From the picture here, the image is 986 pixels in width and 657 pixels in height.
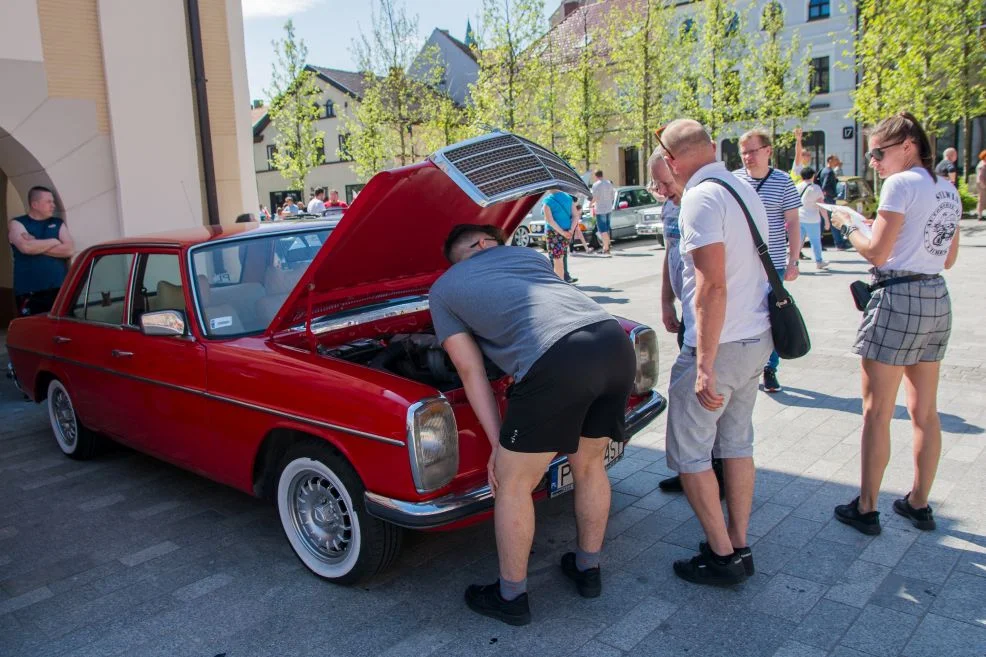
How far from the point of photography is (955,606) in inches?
118

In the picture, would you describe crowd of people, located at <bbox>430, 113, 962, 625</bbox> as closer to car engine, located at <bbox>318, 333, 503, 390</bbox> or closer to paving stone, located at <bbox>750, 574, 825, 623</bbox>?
paving stone, located at <bbox>750, 574, 825, 623</bbox>

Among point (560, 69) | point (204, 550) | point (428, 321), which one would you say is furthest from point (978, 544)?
point (560, 69)

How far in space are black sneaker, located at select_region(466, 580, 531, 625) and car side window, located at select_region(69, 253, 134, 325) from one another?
2918 millimetres

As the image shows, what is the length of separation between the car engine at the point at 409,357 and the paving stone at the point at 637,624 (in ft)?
4.28

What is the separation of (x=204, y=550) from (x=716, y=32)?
3373 cm

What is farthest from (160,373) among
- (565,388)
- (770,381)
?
(770,381)

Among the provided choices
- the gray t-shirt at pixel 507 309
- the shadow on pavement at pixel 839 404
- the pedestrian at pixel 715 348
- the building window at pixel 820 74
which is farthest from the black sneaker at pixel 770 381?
the building window at pixel 820 74

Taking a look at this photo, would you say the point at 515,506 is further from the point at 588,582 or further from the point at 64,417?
the point at 64,417

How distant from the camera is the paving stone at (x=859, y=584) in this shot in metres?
3.11

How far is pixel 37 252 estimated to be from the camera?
714 centimetres

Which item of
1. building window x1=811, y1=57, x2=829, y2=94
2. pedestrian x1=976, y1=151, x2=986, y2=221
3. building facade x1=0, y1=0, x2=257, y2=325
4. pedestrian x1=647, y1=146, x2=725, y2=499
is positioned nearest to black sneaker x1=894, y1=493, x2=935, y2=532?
pedestrian x1=647, y1=146, x2=725, y2=499

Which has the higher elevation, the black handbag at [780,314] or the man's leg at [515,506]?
the black handbag at [780,314]

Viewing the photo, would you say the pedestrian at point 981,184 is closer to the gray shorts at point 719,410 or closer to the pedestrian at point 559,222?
the pedestrian at point 559,222

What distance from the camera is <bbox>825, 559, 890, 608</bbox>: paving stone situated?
122 inches
